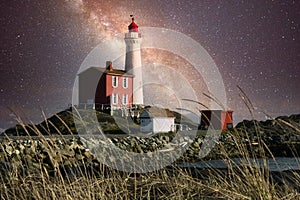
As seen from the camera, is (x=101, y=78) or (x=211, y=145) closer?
(x=211, y=145)

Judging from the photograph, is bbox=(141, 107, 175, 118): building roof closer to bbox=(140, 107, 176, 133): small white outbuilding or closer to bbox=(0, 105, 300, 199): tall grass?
bbox=(140, 107, 176, 133): small white outbuilding

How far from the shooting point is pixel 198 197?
3.85 metres

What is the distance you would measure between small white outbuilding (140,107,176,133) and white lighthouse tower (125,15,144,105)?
17.7ft

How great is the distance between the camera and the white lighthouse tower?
103 feet

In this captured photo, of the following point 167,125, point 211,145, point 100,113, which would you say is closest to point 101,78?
point 100,113

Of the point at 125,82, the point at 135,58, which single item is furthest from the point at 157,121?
the point at 135,58

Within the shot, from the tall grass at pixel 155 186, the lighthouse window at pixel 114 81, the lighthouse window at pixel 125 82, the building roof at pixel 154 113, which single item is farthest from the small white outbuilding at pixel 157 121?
the tall grass at pixel 155 186

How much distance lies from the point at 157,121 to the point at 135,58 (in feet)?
30.0

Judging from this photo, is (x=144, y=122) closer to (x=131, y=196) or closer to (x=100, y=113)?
(x=100, y=113)

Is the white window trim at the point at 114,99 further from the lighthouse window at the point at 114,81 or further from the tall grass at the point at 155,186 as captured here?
the tall grass at the point at 155,186

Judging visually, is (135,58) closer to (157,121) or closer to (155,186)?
(157,121)

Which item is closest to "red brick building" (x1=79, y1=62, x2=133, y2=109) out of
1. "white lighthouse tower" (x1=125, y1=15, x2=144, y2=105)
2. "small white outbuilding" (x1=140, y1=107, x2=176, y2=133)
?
"white lighthouse tower" (x1=125, y1=15, x2=144, y2=105)

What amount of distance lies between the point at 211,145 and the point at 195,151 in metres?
1.71

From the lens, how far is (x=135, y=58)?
107ft
